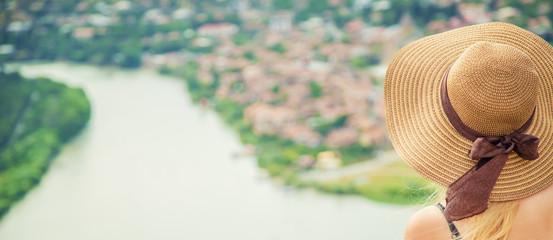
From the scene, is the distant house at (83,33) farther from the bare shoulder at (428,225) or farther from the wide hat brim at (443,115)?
the bare shoulder at (428,225)

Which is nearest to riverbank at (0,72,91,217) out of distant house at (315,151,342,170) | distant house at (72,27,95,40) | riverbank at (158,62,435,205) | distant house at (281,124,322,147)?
distant house at (72,27,95,40)

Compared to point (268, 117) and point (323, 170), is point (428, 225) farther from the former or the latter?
point (268, 117)

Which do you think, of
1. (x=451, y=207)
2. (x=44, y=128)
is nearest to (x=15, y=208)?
(x=44, y=128)

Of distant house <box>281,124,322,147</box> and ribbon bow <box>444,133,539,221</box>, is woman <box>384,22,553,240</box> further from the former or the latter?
distant house <box>281,124,322,147</box>

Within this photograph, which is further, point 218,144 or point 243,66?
point 243,66

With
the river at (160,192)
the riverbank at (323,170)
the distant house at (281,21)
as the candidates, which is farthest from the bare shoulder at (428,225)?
the distant house at (281,21)

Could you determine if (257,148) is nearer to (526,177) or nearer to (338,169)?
(338,169)

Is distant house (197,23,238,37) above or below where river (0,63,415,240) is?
above
